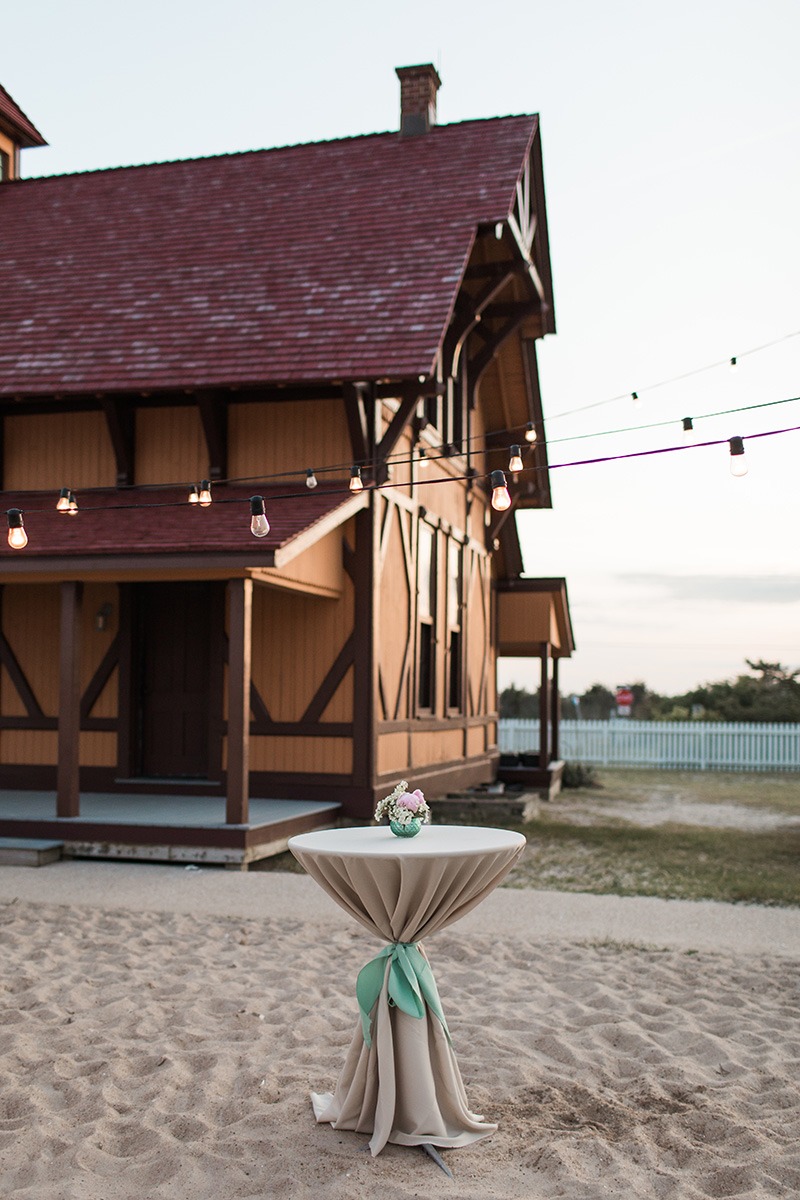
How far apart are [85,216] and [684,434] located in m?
11.2

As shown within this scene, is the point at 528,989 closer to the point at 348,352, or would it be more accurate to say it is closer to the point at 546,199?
the point at 348,352

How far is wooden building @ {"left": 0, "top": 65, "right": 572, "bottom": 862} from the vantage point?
9711 mm

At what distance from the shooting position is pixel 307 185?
14.2m

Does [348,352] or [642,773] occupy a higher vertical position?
[348,352]

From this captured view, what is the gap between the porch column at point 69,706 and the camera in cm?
951

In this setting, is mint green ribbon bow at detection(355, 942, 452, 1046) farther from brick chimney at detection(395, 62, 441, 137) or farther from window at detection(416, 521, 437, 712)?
brick chimney at detection(395, 62, 441, 137)

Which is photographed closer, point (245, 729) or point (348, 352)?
point (245, 729)

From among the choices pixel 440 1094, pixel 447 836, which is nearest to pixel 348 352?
pixel 447 836

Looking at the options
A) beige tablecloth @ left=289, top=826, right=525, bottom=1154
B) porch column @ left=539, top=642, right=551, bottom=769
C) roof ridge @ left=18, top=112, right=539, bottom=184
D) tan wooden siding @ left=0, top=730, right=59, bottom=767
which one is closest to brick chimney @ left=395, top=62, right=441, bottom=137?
roof ridge @ left=18, top=112, right=539, bottom=184

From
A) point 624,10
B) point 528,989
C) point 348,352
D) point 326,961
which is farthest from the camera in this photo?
point 624,10

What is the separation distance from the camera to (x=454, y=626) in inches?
593

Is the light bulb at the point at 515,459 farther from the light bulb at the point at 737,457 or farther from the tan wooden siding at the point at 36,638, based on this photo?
the tan wooden siding at the point at 36,638

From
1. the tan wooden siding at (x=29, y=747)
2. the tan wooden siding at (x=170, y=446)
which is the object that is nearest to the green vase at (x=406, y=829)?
the tan wooden siding at (x=170, y=446)

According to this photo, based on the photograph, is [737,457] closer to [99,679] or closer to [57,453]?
[99,679]
